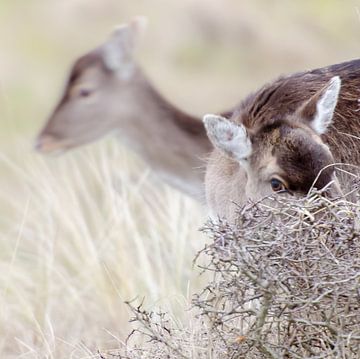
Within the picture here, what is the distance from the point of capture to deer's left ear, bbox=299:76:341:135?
20.6 feet

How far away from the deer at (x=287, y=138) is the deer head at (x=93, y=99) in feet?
12.3

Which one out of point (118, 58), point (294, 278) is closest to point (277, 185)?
point (294, 278)

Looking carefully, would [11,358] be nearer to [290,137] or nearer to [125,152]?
[290,137]

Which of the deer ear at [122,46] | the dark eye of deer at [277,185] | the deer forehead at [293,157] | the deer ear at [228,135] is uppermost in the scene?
the deer ear at [228,135]

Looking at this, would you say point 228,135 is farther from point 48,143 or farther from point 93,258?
point 48,143

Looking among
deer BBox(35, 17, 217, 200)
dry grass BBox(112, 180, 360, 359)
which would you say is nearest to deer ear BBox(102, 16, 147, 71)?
deer BBox(35, 17, 217, 200)

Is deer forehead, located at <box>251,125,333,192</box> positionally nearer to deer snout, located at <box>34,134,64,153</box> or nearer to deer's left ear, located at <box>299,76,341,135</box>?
deer's left ear, located at <box>299,76,341,135</box>

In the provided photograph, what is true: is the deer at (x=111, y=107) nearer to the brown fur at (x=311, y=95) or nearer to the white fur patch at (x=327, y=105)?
the brown fur at (x=311, y=95)

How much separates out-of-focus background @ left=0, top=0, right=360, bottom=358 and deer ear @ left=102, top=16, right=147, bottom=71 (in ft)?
2.14

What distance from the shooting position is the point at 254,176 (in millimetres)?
6391

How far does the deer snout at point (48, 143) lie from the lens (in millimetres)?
10984

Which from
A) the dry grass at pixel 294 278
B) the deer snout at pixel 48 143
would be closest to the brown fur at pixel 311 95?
the dry grass at pixel 294 278

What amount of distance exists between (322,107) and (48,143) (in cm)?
500

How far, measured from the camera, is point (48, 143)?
11.0m
